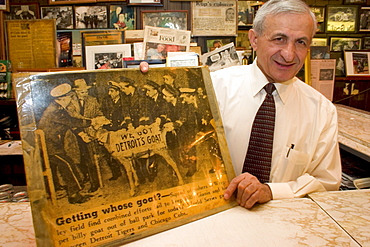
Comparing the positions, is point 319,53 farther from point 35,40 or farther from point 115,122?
point 115,122

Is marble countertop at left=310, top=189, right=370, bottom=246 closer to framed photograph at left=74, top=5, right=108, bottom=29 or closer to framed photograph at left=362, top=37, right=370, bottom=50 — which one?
framed photograph at left=74, top=5, right=108, bottom=29

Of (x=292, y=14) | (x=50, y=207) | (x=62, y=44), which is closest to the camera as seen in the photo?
(x=50, y=207)

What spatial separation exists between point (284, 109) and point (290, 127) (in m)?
0.09

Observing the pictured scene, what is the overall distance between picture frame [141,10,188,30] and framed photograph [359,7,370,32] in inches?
108

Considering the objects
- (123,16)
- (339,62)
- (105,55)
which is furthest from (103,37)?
(339,62)

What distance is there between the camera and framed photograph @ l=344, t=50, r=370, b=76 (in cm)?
390

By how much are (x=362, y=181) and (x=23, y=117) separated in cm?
179

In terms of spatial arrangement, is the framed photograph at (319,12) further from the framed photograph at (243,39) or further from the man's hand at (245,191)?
the man's hand at (245,191)

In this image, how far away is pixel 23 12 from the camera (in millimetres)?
2658

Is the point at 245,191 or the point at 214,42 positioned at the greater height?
the point at 214,42

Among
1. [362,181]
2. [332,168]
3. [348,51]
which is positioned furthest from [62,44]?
[348,51]

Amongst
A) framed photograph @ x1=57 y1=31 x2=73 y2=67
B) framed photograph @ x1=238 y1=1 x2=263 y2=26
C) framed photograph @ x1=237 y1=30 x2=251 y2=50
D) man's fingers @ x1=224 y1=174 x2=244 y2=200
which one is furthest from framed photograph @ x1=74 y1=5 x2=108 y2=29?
man's fingers @ x1=224 y1=174 x2=244 y2=200

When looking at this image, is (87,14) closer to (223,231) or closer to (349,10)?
(223,231)

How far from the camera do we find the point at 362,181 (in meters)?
1.74
